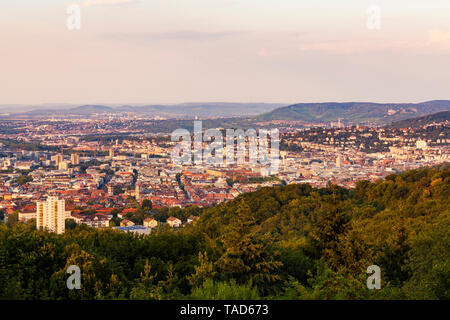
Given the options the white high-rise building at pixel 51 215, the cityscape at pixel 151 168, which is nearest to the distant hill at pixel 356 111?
the cityscape at pixel 151 168

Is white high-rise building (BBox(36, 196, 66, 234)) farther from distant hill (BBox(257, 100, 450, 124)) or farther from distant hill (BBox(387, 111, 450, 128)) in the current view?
distant hill (BBox(257, 100, 450, 124))

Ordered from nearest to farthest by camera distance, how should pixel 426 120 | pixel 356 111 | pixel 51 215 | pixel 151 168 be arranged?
pixel 51 215
pixel 151 168
pixel 426 120
pixel 356 111

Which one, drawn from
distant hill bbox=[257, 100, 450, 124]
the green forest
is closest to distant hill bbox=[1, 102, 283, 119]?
distant hill bbox=[257, 100, 450, 124]

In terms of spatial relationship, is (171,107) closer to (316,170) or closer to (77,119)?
(77,119)

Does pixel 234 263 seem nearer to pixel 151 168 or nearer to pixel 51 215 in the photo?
pixel 51 215

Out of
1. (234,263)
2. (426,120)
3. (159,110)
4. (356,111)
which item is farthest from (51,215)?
(356,111)

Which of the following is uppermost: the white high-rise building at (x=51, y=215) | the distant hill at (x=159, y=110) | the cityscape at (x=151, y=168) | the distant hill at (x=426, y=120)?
the distant hill at (x=159, y=110)

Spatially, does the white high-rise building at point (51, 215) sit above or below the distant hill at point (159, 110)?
below

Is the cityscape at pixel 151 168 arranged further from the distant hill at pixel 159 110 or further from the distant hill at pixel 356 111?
the distant hill at pixel 356 111
